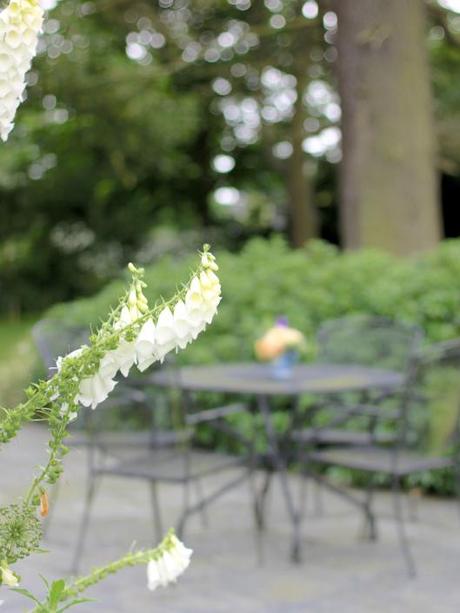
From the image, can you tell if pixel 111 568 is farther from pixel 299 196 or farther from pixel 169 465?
pixel 299 196

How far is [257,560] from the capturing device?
4758mm

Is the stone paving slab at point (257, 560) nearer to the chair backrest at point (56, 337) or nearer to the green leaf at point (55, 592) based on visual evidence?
the chair backrest at point (56, 337)

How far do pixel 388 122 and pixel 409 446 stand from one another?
511 centimetres

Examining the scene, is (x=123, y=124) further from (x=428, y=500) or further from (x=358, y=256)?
(x=428, y=500)

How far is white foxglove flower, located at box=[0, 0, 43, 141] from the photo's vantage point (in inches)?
58.0

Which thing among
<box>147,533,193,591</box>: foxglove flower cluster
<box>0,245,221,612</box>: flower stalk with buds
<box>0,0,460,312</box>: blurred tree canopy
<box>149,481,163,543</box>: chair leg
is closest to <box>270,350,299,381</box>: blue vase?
<box>149,481,163,543</box>: chair leg

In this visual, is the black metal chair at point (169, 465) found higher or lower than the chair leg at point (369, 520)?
higher

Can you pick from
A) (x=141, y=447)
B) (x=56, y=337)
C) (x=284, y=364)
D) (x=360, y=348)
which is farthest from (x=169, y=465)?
(x=360, y=348)

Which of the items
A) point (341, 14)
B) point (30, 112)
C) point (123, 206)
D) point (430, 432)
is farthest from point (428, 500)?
point (123, 206)

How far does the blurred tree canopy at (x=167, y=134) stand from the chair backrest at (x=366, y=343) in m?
6.58

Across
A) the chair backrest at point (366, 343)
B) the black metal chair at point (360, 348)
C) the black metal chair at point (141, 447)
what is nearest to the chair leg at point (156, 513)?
the black metal chair at point (141, 447)

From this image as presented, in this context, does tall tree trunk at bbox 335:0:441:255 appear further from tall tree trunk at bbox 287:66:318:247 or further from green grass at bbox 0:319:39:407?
tall tree trunk at bbox 287:66:318:247

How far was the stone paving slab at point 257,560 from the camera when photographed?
A: 4109mm

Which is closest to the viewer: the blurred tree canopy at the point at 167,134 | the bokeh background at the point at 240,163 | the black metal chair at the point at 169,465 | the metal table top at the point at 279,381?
the black metal chair at the point at 169,465
